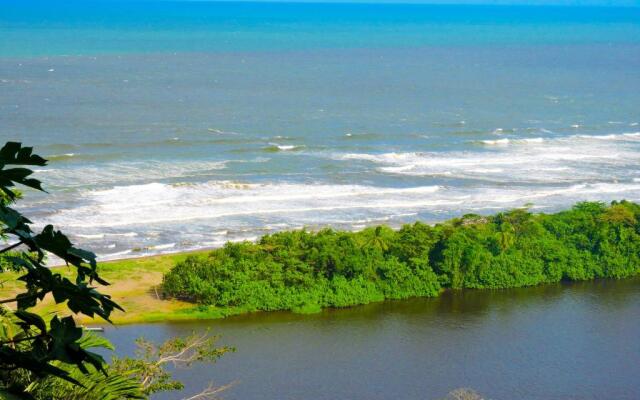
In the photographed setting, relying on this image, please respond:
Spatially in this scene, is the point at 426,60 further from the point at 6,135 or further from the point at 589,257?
the point at 589,257

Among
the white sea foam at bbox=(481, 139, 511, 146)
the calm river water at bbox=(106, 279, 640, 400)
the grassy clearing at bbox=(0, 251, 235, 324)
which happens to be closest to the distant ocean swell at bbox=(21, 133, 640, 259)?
the grassy clearing at bbox=(0, 251, 235, 324)

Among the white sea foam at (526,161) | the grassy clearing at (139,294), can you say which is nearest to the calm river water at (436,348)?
the grassy clearing at (139,294)

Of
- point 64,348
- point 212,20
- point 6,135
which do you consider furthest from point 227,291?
point 212,20

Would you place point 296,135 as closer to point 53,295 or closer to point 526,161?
point 526,161

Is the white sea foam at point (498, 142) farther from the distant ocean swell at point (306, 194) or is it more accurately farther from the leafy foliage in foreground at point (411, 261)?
the leafy foliage in foreground at point (411, 261)

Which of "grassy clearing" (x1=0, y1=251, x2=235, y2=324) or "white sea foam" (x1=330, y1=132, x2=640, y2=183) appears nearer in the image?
"grassy clearing" (x1=0, y1=251, x2=235, y2=324)

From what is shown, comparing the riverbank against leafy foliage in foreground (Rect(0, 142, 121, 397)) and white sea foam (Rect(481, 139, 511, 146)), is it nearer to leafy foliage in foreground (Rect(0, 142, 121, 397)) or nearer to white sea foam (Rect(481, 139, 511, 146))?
white sea foam (Rect(481, 139, 511, 146))
